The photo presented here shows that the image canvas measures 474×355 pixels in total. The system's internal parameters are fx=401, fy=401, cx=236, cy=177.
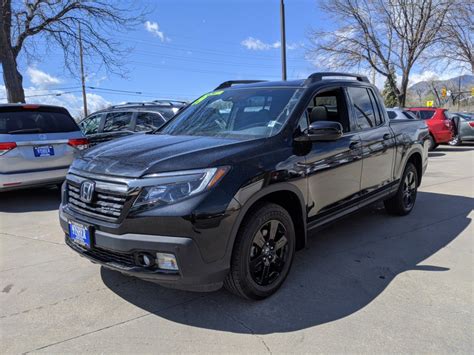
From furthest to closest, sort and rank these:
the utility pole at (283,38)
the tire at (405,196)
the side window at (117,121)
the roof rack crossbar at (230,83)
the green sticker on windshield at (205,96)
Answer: the utility pole at (283,38) → the side window at (117,121) → the tire at (405,196) → the roof rack crossbar at (230,83) → the green sticker on windshield at (205,96)

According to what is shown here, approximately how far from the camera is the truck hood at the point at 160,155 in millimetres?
2855

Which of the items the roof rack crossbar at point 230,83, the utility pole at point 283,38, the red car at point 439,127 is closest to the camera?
the roof rack crossbar at point 230,83

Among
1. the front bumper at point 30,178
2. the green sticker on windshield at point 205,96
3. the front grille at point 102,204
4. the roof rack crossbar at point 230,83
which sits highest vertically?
the roof rack crossbar at point 230,83

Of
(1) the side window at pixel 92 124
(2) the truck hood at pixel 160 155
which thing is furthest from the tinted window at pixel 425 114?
(2) the truck hood at pixel 160 155

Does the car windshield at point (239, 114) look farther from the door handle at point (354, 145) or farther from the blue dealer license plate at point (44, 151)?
the blue dealer license plate at point (44, 151)

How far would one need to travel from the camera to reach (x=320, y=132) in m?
→ 3.43

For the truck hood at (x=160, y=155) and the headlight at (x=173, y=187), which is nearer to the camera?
the headlight at (x=173, y=187)

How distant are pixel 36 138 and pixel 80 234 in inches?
156

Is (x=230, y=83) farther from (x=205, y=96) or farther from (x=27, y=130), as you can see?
(x=27, y=130)

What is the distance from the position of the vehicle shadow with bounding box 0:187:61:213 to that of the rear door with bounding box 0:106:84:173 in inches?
28.8

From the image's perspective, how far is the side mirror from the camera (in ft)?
11.3

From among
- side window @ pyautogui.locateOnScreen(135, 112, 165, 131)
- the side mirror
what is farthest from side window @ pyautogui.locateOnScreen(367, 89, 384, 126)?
side window @ pyautogui.locateOnScreen(135, 112, 165, 131)

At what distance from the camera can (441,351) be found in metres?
2.64

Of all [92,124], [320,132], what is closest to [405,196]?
[320,132]
